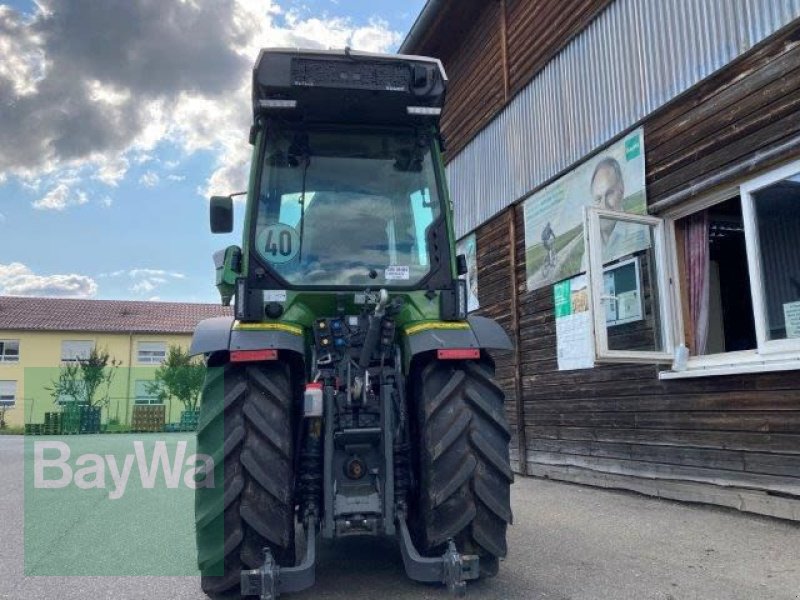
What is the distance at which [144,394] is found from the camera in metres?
41.4

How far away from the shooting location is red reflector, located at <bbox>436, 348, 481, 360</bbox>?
11.6 ft

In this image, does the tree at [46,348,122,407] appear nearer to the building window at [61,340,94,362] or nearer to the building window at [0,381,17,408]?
the building window at [61,340,94,362]

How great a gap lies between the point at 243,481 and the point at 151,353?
43.0 m

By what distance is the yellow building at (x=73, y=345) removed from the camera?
4006 cm

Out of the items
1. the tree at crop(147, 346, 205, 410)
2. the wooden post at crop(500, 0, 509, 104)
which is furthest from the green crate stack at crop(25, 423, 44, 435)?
the wooden post at crop(500, 0, 509, 104)

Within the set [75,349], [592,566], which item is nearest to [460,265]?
[592,566]

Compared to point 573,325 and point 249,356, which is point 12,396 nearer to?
point 573,325

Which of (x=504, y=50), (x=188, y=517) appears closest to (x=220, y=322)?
(x=188, y=517)

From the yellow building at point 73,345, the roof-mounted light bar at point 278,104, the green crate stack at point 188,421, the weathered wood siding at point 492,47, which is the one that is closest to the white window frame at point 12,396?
the yellow building at point 73,345

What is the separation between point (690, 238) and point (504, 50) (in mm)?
4877

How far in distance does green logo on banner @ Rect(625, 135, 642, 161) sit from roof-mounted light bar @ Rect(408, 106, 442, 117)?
148 inches

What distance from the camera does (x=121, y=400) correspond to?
134ft

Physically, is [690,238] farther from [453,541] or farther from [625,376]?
[453,541]

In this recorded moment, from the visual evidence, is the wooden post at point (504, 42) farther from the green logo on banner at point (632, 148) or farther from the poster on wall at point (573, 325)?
the poster on wall at point (573, 325)
